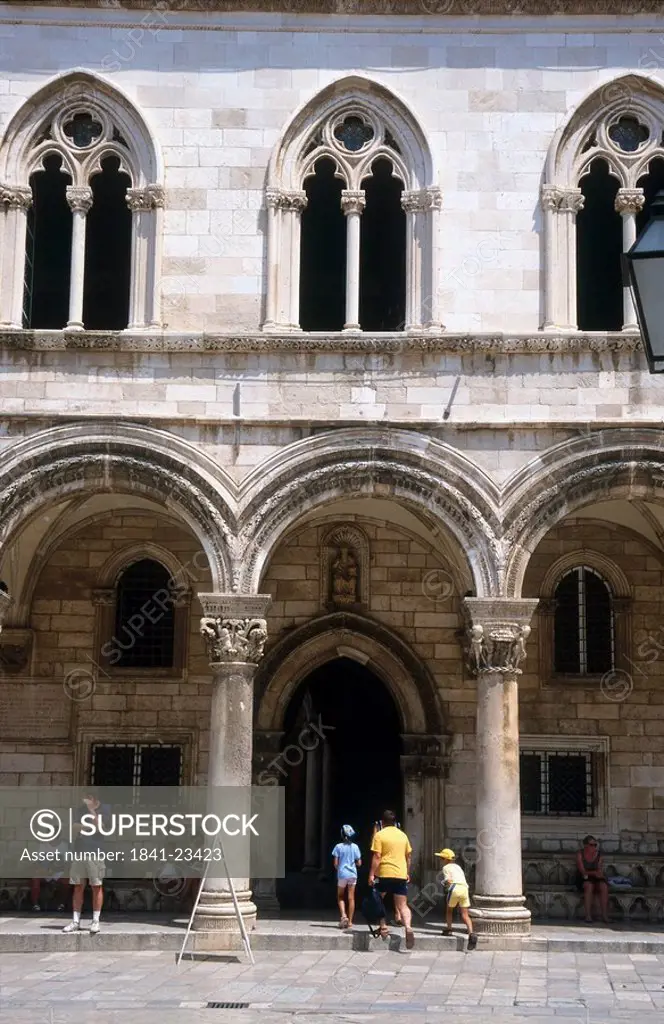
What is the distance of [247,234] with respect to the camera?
1812cm

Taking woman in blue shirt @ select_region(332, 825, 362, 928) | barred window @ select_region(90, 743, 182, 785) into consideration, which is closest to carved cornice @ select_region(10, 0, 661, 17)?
barred window @ select_region(90, 743, 182, 785)

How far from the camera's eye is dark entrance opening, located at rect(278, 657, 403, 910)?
70.4 ft

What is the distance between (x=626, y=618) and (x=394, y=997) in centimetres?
832

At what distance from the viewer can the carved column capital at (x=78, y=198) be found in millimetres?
18234

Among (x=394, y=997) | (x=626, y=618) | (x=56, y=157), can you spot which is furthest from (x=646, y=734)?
(x=56, y=157)

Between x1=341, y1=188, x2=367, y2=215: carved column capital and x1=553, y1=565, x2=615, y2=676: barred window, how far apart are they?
6069 millimetres

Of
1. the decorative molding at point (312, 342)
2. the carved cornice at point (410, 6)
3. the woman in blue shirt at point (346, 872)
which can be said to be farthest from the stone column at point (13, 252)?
the woman in blue shirt at point (346, 872)

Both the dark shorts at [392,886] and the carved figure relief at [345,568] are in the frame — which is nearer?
the dark shorts at [392,886]

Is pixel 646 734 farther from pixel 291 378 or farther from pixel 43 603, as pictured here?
pixel 43 603

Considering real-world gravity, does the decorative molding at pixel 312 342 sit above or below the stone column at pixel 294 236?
below

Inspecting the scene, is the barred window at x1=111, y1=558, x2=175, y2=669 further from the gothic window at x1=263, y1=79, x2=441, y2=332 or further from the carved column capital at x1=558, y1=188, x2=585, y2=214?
the carved column capital at x1=558, y1=188, x2=585, y2=214

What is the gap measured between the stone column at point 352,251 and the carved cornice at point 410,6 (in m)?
2.45

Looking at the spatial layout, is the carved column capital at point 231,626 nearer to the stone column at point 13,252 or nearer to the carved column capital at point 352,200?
the stone column at point 13,252

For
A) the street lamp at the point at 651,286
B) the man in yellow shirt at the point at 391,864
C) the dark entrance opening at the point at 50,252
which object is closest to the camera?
the street lamp at the point at 651,286
